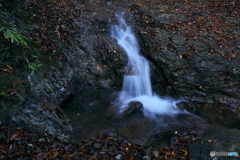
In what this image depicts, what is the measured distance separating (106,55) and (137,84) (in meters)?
2.03

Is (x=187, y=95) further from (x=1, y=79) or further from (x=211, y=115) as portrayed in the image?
(x=1, y=79)

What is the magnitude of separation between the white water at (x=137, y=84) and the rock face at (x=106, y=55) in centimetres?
33

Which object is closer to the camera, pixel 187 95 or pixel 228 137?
pixel 228 137

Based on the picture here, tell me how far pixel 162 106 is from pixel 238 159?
377 centimetres

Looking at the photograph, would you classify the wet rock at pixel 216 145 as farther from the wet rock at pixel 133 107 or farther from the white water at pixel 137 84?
the wet rock at pixel 133 107

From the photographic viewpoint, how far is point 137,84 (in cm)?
775

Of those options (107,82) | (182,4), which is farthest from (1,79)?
(182,4)

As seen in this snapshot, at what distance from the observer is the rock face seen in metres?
5.73

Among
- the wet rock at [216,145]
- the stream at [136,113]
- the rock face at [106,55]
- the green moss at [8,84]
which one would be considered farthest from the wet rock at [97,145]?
the green moss at [8,84]

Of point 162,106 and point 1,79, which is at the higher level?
point 1,79

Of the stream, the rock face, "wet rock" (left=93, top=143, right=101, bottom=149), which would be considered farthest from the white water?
"wet rock" (left=93, top=143, right=101, bottom=149)

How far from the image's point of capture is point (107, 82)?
25.3ft

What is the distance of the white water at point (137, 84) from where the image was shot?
21.9 ft

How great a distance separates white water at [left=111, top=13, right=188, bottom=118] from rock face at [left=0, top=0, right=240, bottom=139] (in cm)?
33
